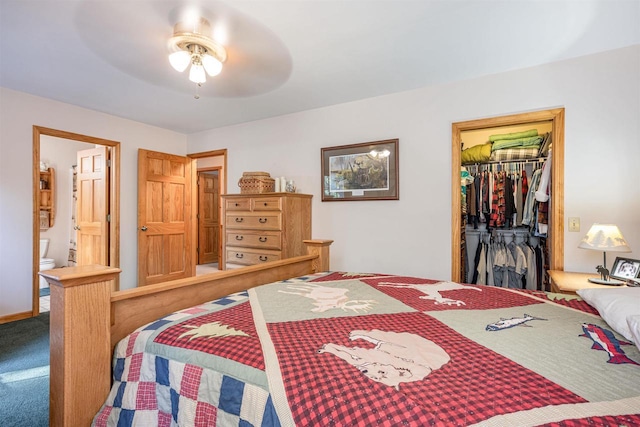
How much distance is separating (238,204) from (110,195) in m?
1.84

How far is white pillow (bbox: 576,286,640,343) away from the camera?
3.36ft

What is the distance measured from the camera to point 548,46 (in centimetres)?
231

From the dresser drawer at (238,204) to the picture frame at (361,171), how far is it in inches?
34.9

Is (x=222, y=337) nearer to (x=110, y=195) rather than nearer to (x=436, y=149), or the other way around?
(x=436, y=149)

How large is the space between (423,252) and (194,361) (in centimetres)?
253

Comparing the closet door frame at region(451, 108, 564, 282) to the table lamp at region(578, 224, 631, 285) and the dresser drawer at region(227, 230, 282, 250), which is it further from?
the dresser drawer at region(227, 230, 282, 250)

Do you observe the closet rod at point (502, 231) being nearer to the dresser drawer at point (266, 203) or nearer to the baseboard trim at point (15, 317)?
the dresser drawer at point (266, 203)

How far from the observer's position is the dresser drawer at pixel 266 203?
3.38m

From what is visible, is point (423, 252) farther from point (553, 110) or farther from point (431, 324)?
point (431, 324)

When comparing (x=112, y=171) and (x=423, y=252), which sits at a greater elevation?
(x=112, y=171)

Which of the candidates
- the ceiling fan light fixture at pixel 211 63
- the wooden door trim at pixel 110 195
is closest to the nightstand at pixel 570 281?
the ceiling fan light fixture at pixel 211 63

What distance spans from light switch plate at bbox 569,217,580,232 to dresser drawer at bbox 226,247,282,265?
260 centimetres

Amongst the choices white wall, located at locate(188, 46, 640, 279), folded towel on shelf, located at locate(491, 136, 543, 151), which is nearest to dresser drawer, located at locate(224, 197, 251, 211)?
white wall, located at locate(188, 46, 640, 279)

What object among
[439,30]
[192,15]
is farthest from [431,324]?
[192,15]
